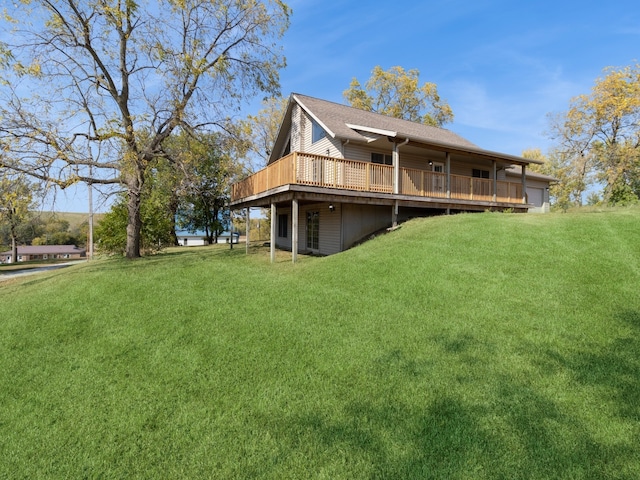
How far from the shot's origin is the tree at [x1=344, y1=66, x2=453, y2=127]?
111ft

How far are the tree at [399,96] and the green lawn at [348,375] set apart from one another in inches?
1184

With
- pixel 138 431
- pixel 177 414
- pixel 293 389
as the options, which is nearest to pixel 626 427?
pixel 293 389

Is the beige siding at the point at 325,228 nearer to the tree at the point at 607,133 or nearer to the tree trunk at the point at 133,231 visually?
the tree trunk at the point at 133,231

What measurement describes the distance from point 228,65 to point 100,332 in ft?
49.5

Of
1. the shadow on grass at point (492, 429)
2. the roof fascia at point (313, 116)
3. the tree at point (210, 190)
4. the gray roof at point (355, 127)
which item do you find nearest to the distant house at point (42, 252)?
the tree at point (210, 190)

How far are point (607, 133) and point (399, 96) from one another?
737 inches

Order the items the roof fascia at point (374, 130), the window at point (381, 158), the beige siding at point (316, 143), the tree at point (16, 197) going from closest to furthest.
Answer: the tree at point (16, 197) < the roof fascia at point (374, 130) < the beige siding at point (316, 143) < the window at point (381, 158)

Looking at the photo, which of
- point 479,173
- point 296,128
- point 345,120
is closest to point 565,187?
point 479,173

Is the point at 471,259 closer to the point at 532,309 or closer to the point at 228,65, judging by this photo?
the point at 532,309

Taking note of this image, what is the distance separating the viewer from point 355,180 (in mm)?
12625

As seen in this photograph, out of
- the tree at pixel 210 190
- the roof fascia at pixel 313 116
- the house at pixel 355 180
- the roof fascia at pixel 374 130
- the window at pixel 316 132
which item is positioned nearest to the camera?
the house at pixel 355 180

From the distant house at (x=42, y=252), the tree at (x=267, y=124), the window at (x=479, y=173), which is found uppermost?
the tree at (x=267, y=124)

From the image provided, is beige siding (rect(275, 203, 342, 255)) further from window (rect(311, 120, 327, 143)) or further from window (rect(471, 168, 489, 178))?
window (rect(471, 168, 489, 178))

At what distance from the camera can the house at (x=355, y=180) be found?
1198 centimetres
